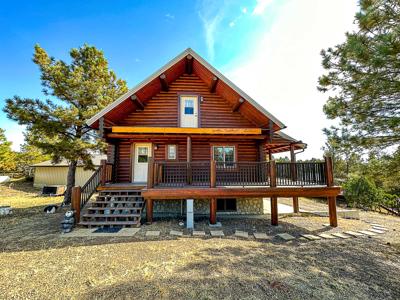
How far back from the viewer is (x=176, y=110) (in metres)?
10.7

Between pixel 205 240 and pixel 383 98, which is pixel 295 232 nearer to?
pixel 205 240

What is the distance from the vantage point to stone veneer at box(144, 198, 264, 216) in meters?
9.64

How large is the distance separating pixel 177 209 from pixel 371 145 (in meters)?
8.69

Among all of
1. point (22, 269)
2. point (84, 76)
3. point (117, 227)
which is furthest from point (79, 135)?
point (22, 269)

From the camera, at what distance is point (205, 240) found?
20.1 ft

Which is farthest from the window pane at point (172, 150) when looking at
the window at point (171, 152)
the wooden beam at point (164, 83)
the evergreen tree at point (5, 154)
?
the evergreen tree at point (5, 154)

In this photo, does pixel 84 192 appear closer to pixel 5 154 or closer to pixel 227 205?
pixel 227 205

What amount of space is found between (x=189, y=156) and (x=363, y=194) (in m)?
13.7

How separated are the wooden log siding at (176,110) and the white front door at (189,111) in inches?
11.2

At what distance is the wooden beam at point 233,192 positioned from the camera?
7.59 metres

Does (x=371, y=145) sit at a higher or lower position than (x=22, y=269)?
higher

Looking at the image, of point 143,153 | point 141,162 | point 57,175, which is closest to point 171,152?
point 143,153

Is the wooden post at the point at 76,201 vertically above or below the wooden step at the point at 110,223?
above

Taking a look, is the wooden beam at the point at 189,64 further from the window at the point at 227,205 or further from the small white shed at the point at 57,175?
the small white shed at the point at 57,175
